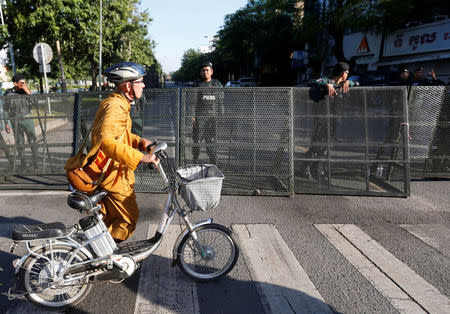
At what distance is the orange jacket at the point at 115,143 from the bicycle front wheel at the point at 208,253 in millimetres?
760

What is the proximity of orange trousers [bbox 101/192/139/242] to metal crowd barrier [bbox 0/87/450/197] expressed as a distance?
2.78 metres

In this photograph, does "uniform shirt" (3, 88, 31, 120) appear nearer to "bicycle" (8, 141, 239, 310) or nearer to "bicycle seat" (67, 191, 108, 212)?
"bicycle" (8, 141, 239, 310)

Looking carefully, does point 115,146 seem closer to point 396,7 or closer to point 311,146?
point 311,146

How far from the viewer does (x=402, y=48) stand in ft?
94.2

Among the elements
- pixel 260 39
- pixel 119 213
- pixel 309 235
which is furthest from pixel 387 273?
pixel 260 39

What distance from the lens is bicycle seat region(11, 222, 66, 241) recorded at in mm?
2520

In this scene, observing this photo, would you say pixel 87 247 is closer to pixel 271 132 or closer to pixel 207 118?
pixel 207 118

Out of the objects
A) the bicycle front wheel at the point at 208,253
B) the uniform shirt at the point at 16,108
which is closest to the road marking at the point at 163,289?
the bicycle front wheel at the point at 208,253

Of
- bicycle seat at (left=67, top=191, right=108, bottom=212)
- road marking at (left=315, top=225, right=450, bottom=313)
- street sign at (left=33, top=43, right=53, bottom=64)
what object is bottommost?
road marking at (left=315, top=225, right=450, bottom=313)

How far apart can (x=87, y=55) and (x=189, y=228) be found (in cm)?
2615

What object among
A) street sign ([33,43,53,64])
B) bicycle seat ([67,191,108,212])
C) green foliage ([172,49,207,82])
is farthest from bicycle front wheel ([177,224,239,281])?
green foliage ([172,49,207,82])

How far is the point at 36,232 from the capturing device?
8.39 feet

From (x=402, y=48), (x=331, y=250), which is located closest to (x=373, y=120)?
(x=331, y=250)

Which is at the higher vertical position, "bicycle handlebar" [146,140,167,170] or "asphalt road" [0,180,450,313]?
"bicycle handlebar" [146,140,167,170]
